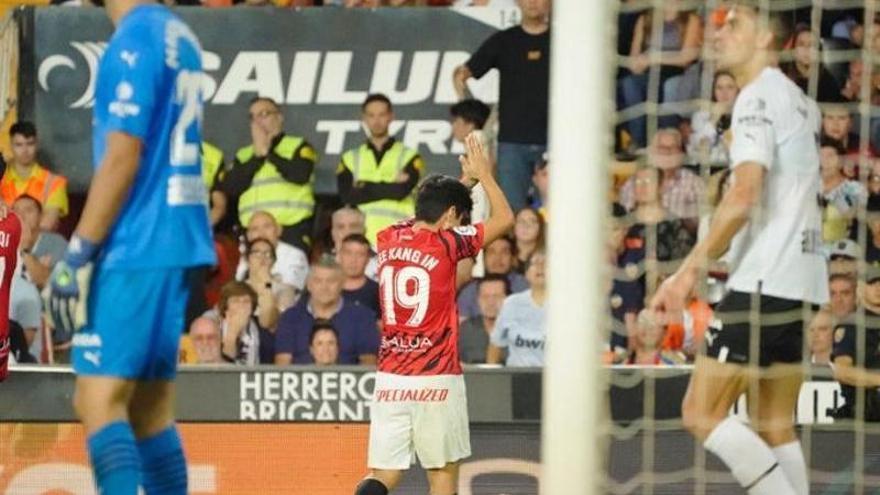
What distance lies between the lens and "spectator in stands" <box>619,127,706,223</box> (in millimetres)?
10016

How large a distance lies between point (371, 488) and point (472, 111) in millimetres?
4260

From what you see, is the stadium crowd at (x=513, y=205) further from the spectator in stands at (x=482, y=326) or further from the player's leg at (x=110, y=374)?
the player's leg at (x=110, y=374)

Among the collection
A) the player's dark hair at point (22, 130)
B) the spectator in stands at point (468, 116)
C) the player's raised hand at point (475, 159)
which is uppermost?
the spectator in stands at point (468, 116)

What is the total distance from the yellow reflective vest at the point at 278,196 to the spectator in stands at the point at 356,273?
76 cm

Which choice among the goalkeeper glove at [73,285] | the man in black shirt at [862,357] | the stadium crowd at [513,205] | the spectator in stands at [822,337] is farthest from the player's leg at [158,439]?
the spectator in stands at [822,337]

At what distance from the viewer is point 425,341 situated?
8297mm

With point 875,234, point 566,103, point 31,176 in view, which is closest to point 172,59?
point 566,103

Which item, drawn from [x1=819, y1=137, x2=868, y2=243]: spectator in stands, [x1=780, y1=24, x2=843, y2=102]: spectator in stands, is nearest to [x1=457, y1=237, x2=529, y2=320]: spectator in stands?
[x1=819, y1=137, x2=868, y2=243]: spectator in stands

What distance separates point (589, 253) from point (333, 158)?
25.8 feet

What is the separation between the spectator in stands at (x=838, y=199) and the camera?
410 inches

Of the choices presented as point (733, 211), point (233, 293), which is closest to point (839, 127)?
point (233, 293)

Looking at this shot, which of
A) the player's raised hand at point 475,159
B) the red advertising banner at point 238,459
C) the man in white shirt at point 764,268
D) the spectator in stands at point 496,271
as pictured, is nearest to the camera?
the man in white shirt at point 764,268

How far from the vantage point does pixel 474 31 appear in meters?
12.5

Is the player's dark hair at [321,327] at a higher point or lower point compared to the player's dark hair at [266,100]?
lower
